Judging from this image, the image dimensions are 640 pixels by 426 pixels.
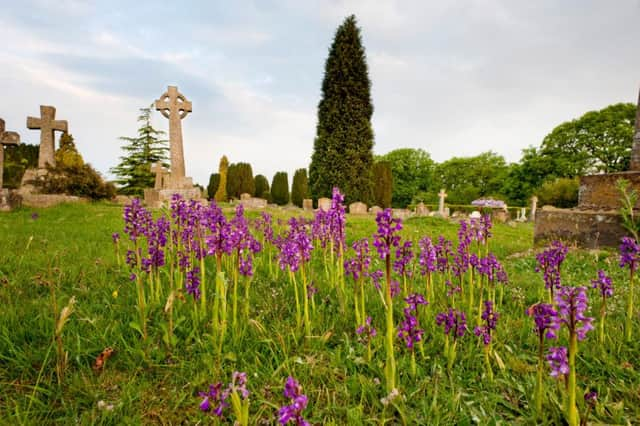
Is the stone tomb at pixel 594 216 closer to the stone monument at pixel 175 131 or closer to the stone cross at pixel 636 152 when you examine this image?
the stone cross at pixel 636 152

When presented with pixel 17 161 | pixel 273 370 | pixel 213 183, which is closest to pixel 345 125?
pixel 213 183

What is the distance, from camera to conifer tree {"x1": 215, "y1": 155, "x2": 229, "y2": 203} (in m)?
34.9

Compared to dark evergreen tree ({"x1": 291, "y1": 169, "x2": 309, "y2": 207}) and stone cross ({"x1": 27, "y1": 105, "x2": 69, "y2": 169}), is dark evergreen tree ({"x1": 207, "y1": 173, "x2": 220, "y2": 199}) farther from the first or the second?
stone cross ({"x1": 27, "y1": 105, "x2": 69, "y2": 169})

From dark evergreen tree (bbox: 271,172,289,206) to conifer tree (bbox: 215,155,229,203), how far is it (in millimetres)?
5533

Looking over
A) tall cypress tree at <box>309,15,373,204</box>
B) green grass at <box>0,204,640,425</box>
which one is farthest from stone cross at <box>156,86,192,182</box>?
green grass at <box>0,204,640,425</box>

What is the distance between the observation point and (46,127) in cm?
1578

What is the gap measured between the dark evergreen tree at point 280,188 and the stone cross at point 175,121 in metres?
16.9

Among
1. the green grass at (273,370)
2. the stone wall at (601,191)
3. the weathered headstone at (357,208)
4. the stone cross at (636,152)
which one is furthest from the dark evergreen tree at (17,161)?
the stone cross at (636,152)

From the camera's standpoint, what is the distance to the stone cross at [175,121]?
658 inches

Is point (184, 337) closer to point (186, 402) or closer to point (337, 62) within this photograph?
point (186, 402)

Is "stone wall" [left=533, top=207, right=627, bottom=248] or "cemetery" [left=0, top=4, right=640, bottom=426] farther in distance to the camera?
"stone wall" [left=533, top=207, right=627, bottom=248]

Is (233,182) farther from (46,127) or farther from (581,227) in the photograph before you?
(581,227)

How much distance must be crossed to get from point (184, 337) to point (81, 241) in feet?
14.5

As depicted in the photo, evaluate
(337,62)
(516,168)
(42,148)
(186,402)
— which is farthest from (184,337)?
(516,168)
